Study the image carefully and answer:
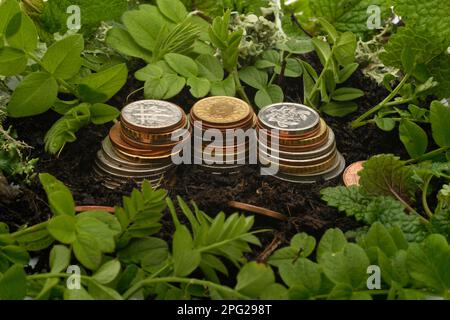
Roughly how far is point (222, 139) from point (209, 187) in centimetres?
7

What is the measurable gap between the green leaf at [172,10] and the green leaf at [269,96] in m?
0.17

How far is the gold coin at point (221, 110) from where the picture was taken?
1111 mm

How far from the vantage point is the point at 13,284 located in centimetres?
84

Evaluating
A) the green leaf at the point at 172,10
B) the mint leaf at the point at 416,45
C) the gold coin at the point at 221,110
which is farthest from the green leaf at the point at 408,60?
the green leaf at the point at 172,10

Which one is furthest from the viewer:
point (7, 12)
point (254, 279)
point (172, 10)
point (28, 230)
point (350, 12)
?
point (350, 12)

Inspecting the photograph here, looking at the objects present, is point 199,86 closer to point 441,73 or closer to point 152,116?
point 152,116

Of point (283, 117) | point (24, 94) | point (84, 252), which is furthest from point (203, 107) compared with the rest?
point (84, 252)

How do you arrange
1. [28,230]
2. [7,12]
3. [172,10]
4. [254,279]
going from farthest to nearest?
[172,10], [7,12], [28,230], [254,279]

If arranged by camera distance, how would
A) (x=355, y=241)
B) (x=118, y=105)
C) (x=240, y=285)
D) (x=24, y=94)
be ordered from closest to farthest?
(x=240, y=285)
(x=355, y=241)
(x=24, y=94)
(x=118, y=105)

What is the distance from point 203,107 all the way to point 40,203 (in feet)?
0.81

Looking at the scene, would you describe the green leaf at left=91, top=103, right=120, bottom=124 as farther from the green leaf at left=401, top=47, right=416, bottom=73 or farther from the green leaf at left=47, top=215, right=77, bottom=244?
the green leaf at left=401, top=47, right=416, bottom=73

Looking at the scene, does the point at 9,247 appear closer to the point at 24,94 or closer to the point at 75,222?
the point at 75,222

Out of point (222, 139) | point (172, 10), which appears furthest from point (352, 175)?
point (172, 10)

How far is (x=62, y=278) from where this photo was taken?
2.91 ft
